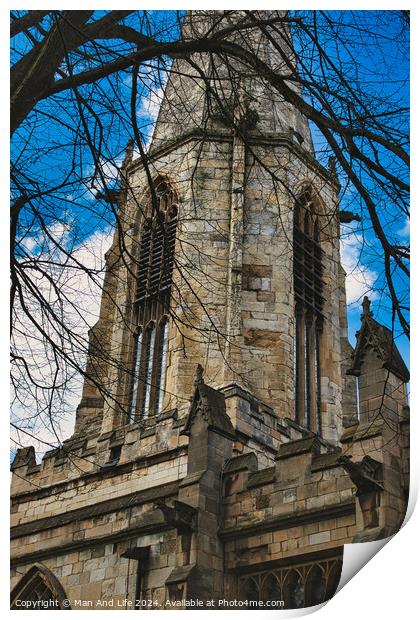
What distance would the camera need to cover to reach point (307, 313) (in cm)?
1322

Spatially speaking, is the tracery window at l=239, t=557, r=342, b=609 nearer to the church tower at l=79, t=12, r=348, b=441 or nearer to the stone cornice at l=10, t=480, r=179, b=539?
the stone cornice at l=10, t=480, r=179, b=539

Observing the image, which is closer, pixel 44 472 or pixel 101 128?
pixel 101 128

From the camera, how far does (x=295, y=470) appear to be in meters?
8.33

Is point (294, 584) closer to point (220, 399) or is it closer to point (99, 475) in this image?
point (220, 399)

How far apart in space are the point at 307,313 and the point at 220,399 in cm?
383

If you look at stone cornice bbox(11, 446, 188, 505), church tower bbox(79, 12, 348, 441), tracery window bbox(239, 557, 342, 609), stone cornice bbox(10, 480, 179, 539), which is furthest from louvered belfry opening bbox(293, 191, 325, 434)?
tracery window bbox(239, 557, 342, 609)

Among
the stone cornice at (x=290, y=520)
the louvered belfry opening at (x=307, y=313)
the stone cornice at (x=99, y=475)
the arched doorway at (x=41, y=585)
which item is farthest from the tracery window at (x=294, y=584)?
the louvered belfry opening at (x=307, y=313)

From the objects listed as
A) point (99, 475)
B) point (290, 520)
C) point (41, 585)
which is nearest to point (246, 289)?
point (99, 475)

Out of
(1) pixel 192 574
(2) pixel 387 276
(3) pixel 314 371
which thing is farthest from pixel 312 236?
(2) pixel 387 276

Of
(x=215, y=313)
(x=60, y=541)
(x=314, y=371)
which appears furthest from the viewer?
(x=314, y=371)

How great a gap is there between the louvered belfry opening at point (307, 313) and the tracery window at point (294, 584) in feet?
14.8

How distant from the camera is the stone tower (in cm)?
711
